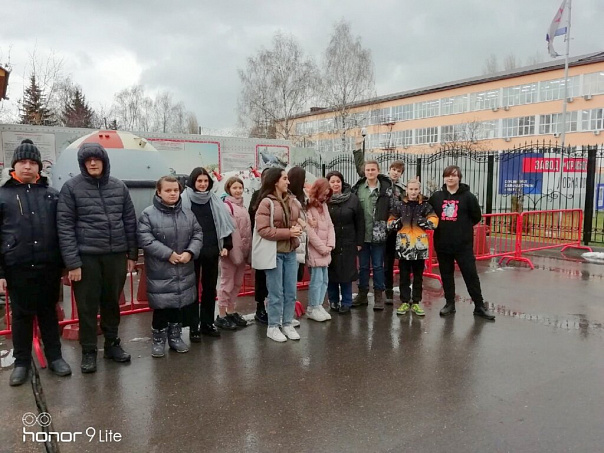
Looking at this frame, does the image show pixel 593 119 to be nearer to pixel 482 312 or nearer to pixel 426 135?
pixel 426 135

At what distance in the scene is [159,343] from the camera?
4.61 m

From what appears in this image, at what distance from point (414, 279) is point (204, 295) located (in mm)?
2718

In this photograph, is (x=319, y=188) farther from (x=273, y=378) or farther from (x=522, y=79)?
(x=522, y=79)

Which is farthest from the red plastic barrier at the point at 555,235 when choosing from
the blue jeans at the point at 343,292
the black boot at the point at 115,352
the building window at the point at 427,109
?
the building window at the point at 427,109

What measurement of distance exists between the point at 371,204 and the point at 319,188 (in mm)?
834

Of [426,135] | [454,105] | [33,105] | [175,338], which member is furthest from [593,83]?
[175,338]

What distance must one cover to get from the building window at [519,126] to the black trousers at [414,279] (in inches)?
1833

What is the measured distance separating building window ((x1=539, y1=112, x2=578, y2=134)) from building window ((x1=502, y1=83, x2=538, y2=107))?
2327 millimetres

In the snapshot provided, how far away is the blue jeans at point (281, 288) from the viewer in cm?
505

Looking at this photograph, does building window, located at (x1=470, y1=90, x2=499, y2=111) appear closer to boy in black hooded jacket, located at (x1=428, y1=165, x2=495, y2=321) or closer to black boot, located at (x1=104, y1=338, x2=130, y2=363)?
boy in black hooded jacket, located at (x1=428, y1=165, x2=495, y2=321)

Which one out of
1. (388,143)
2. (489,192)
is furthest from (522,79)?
(489,192)

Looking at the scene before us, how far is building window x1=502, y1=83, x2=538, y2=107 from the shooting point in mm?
46156

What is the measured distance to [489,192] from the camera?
1355 centimetres

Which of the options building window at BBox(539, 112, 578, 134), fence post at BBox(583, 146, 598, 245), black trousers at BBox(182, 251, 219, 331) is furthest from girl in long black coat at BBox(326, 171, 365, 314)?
building window at BBox(539, 112, 578, 134)
